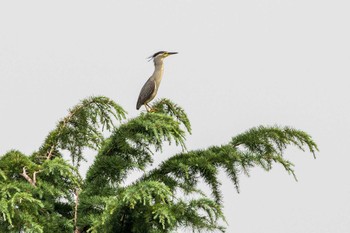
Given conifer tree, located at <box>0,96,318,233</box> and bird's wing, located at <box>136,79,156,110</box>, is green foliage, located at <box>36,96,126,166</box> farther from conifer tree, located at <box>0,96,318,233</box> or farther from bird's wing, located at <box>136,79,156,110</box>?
bird's wing, located at <box>136,79,156,110</box>

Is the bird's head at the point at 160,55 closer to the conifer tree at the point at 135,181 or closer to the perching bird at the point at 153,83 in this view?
the perching bird at the point at 153,83

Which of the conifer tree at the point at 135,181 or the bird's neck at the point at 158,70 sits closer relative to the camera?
the conifer tree at the point at 135,181

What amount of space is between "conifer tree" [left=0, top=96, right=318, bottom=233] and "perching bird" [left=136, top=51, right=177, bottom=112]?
348cm

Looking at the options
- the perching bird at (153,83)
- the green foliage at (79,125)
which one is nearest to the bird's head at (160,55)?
the perching bird at (153,83)

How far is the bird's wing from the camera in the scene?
10477 millimetres

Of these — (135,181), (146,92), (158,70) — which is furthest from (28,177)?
(158,70)

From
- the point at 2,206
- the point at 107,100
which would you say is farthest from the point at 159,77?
the point at 2,206

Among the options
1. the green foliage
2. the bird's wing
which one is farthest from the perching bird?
the green foliage

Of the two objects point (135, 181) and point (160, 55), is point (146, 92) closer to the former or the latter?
point (160, 55)

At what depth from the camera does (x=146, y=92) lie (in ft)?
34.4

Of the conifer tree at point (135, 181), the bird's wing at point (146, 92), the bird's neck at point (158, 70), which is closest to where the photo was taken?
the conifer tree at point (135, 181)

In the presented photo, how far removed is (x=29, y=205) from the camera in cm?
523

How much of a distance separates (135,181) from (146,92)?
4.82 metres

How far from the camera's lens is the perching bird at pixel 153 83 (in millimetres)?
10500
